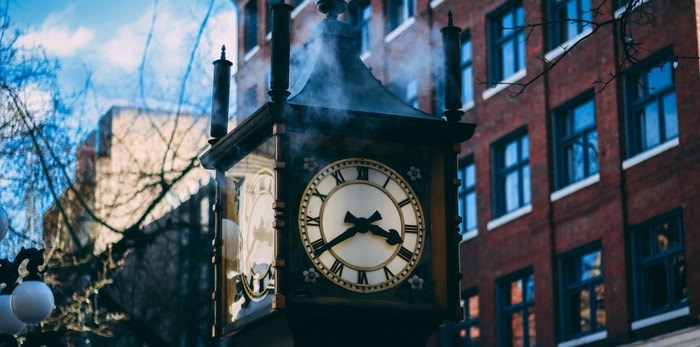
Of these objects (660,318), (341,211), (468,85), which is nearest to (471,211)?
(468,85)

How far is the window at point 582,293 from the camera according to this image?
82.0ft

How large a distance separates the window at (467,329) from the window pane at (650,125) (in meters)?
6.04

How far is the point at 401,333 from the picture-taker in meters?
4.89

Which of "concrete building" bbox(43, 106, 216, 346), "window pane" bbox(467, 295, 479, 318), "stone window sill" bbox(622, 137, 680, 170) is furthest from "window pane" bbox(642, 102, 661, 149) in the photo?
"concrete building" bbox(43, 106, 216, 346)

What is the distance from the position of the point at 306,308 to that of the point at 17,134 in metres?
14.0

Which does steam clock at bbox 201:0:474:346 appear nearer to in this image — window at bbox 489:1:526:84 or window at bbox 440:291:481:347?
window at bbox 489:1:526:84

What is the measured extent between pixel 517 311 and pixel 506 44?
17.3ft

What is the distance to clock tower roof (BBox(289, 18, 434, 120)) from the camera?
5074mm

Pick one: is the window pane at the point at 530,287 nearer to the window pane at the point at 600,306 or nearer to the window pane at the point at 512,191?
the window pane at the point at 512,191

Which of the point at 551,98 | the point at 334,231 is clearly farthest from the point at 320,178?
the point at 551,98

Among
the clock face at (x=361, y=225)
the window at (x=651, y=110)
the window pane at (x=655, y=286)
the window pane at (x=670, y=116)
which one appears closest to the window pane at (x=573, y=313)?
the window pane at (x=655, y=286)

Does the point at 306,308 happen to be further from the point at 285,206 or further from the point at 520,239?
the point at 520,239

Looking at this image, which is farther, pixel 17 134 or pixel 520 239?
pixel 520 239

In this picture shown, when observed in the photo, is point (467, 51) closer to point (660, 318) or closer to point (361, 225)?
point (660, 318)
